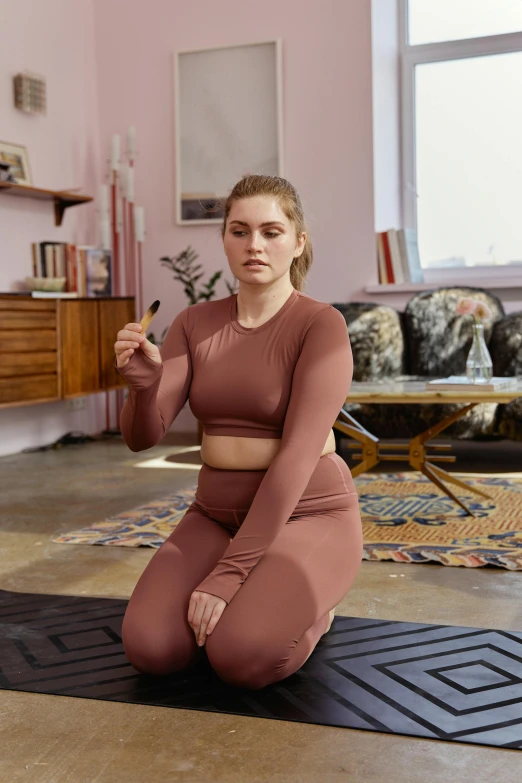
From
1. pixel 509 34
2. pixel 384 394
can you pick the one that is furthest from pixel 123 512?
pixel 509 34

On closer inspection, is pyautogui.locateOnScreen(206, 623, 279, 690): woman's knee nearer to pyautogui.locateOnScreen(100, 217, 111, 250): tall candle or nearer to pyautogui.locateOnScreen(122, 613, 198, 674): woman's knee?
pyautogui.locateOnScreen(122, 613, 198, 674): woman's knee

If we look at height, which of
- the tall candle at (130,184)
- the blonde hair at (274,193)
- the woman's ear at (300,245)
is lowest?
the woman's ear at (300,245)

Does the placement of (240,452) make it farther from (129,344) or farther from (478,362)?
(478,362)

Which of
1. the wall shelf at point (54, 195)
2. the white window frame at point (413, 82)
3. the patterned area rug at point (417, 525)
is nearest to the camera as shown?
the patterned area rug at point (417, 525)

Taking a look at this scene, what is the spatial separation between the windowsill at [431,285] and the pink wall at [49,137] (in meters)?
2.08

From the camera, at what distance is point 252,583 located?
1.85 meters

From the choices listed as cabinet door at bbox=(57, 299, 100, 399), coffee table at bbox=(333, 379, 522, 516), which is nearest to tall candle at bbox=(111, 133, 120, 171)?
cabinet door at bbox=(57, 299, 100, 399)

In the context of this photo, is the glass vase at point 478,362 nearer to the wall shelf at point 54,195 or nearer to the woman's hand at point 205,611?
the woman's hand at point 205,611

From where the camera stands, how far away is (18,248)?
5602 mm

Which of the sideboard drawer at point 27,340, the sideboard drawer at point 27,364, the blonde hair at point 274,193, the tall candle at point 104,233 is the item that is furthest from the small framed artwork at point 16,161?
the blonde hair at point 274,193

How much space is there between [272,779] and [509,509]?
7.59ft

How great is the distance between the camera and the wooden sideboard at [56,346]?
493 centimetres

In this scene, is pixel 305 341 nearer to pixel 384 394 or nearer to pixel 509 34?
pixel 384 394

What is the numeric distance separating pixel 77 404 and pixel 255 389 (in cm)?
435
